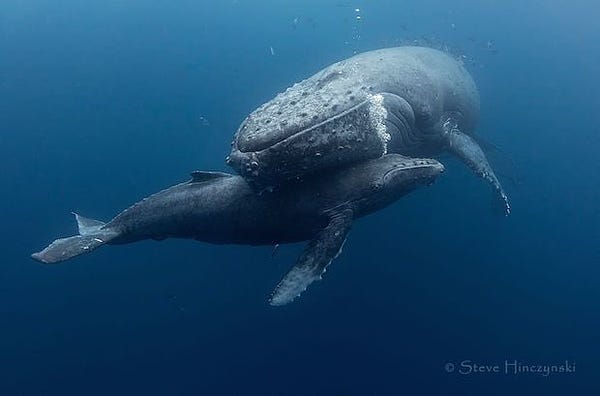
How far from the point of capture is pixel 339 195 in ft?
25.1

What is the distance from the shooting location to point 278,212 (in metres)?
7.96

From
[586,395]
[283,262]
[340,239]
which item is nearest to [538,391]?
[586,395]

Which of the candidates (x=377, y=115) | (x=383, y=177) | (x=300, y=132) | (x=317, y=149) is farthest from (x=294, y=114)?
(x=383, y=177)

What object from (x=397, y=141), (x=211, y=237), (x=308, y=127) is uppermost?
(x=308, y=127)

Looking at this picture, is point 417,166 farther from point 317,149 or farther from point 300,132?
point 300,132

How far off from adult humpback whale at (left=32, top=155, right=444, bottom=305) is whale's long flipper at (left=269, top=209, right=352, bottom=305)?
1 centimetres

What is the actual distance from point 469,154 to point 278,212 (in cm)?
594

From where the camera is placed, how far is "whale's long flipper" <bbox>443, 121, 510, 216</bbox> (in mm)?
11695

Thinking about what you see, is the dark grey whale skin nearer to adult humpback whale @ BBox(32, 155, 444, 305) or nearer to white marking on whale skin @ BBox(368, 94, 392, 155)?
adult humpback whale @ BBox(32, 155, 444, 305)

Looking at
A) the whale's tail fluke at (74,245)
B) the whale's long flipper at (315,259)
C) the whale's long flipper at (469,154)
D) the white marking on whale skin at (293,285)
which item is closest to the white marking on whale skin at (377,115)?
the whale's long flipper at (315,259)

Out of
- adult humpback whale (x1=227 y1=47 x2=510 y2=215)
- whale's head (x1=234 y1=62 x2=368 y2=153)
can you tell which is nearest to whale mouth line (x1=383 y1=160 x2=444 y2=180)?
adult humpback whale (x1=227 y1=47 x2=510 y2=215)

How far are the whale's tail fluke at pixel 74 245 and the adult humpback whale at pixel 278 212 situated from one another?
14 millimetres

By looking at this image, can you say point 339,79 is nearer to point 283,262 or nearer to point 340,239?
point 340,239

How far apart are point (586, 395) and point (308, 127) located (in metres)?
16.3
